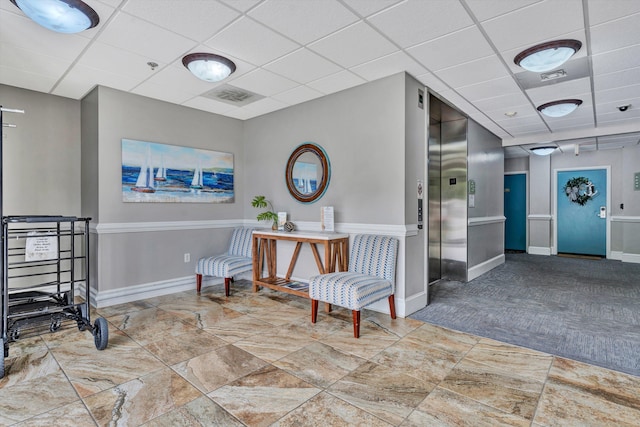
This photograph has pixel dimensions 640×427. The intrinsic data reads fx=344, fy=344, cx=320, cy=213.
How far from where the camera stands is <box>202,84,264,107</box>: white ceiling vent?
401cm

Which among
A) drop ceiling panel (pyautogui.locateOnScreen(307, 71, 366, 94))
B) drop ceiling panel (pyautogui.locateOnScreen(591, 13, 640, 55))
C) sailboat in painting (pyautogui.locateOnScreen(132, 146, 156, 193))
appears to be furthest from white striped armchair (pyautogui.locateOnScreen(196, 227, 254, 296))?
drop ceiling panel (pyautogui.locateOnScreen(591, 13, 640, 55))

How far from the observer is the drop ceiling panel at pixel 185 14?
2.33 metres

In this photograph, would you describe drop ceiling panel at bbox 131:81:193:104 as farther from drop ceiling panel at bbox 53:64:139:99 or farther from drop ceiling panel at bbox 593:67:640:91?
drop ceiling panel at bbox 593:67:640:91

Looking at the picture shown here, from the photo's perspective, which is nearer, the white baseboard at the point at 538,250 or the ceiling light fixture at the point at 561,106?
the ceiling light fixture at the point at 561,106

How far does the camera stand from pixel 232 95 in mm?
4203

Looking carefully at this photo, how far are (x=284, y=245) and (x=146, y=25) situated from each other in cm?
294

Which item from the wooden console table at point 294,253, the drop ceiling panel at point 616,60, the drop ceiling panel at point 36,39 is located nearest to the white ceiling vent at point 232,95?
the drop ceiling panel at point 36,39

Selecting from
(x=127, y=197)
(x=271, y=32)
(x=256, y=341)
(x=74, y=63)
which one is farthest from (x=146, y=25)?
(x=256, y=341)

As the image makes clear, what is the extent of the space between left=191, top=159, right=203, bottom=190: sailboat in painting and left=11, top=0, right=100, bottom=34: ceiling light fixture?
7.75ft

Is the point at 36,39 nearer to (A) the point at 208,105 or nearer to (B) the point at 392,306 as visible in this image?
(A) the point at 208,105

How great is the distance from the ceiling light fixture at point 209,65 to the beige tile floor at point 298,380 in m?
2.39

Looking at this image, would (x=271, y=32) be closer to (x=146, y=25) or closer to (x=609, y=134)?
(x=146, y=25)

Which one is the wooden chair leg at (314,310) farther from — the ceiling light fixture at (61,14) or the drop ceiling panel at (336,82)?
the ceiling light fixture at (61,14)

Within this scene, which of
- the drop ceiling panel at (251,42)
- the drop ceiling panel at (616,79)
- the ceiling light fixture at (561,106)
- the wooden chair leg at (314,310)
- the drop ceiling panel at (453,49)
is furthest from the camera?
the ceiling light fixture at (561,106)
